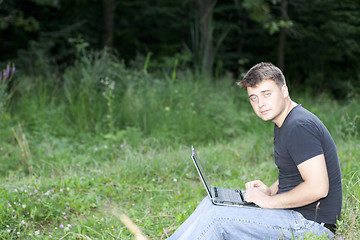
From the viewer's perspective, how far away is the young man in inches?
84.8

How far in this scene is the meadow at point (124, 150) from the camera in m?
3.39

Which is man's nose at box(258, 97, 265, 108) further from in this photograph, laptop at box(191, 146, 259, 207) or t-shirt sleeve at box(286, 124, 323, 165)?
laptop at box(191, 146, 259, 207)

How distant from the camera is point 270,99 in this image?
7.85 ft

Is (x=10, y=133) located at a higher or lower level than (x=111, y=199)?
higher

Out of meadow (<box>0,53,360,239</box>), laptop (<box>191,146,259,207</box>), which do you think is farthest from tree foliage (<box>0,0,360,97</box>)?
laptop (<box>191,146,259,207</box>)

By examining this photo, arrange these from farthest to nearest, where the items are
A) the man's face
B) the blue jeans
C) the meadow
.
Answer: the meadow < the man's face < the blue jeans

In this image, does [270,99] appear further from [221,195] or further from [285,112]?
[221,195]

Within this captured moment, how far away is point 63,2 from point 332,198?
14595 mm

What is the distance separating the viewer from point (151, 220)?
3.41 meters

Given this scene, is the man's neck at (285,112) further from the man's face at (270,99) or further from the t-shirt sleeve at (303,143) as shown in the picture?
the t-shirt sleeve at (303,143)

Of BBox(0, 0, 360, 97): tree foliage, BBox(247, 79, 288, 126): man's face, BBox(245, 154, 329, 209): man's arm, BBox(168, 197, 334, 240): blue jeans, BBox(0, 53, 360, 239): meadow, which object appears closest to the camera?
BBox(245, 154, 329, 209): man's arm

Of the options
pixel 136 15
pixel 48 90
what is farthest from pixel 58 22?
pixel 48 90

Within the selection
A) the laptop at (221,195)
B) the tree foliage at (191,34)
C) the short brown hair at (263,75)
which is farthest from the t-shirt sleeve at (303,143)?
the tree foliage at (191,34)

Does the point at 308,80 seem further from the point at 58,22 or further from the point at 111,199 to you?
the point at 111,199
